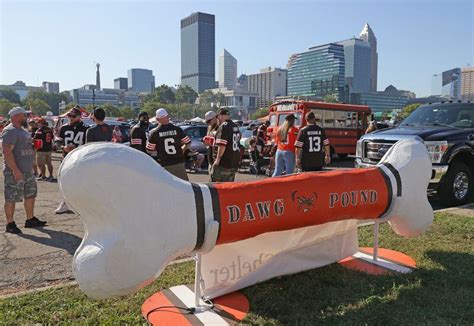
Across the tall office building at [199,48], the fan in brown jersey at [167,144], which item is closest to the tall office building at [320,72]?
the tall office building at [199,48]

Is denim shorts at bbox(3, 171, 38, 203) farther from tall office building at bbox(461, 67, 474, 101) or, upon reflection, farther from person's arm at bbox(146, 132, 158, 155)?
tall office building at bbox(461, 67, 474, 101)

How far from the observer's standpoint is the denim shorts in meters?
6.59

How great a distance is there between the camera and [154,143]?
6.57 meters

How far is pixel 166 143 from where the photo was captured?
6.55 metres

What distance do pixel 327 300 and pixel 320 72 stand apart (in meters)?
124

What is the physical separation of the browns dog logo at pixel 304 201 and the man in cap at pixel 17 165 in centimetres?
476

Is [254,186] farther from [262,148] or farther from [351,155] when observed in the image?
[351,155]

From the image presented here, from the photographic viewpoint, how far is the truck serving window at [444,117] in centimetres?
895

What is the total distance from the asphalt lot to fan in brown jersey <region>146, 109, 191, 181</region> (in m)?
1.78

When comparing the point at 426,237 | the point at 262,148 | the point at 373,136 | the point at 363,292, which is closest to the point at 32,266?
the point at 363,292

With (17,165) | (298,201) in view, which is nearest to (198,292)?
(298,201)

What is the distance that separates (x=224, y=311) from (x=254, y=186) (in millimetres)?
1202

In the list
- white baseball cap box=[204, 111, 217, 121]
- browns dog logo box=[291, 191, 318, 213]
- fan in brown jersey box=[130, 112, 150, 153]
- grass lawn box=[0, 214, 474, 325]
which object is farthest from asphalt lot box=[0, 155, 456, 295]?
white baseball cap box=[204, 111, 217, 121]

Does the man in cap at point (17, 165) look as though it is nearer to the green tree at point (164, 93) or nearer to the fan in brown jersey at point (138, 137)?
the fan in brown jersey at point (138, 137)
